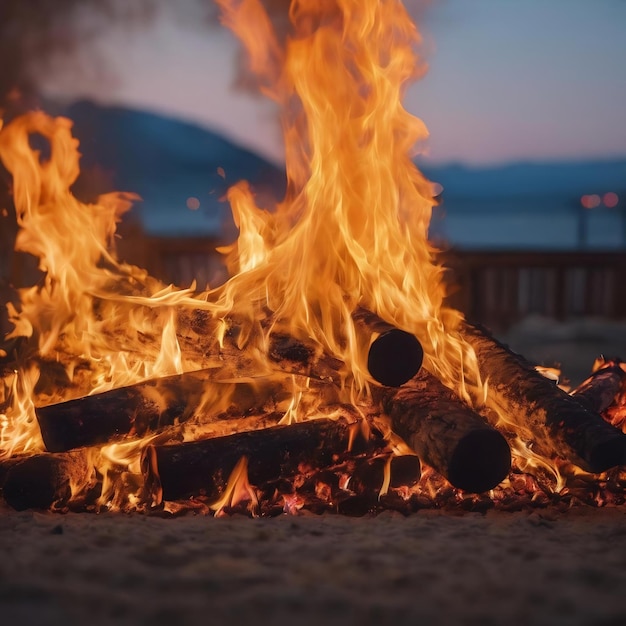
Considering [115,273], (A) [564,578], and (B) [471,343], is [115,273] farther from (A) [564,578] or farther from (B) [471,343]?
(A) [564,578]

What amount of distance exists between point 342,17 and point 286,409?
10.0 feet

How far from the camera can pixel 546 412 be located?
12.7 ft

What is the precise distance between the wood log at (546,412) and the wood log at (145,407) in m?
1.35

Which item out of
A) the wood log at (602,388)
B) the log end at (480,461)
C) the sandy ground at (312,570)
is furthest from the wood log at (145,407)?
Answer: the wood log at (602,388)

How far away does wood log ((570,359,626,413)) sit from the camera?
4.80 m

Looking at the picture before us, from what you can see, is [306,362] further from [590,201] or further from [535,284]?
[590,201]

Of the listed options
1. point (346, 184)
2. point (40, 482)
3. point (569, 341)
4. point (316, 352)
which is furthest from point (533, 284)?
point (40, 482)

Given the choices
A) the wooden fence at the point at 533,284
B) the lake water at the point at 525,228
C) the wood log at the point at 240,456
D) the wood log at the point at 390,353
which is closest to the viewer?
the wood log at the point at 240,456

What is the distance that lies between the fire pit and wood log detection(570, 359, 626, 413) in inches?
0.8

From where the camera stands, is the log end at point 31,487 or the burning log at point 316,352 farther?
the burning log at point 316,352

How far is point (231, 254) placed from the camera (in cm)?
556

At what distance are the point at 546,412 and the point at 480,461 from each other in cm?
53

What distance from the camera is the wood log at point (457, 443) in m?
3.57

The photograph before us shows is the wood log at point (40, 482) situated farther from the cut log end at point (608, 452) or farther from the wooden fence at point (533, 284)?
the wooden fence at point (533, 284)
